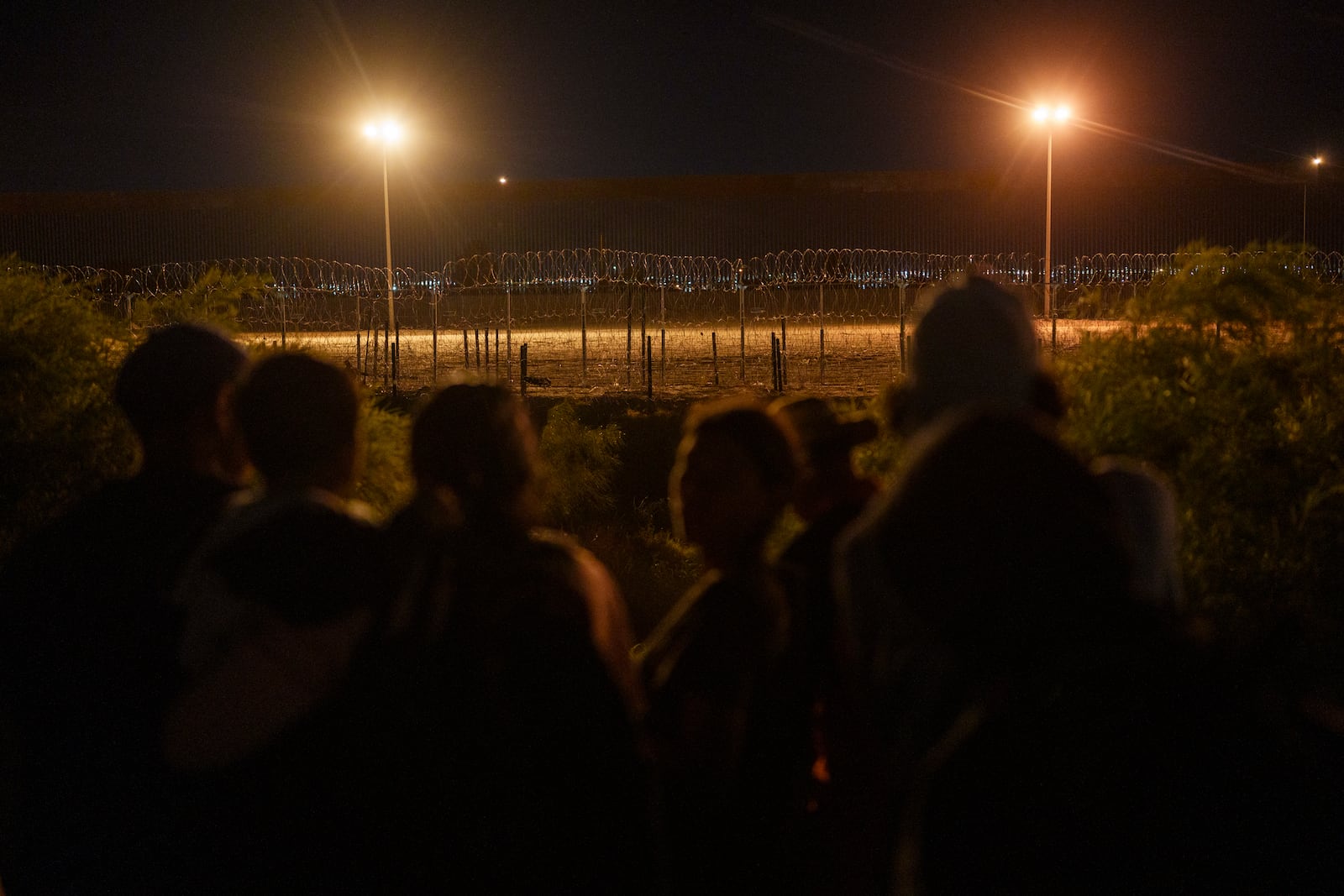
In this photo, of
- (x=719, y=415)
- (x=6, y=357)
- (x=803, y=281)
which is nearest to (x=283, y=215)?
(x=803, y=281)

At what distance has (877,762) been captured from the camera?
6.98 feet

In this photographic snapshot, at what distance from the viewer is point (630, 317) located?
1784cm

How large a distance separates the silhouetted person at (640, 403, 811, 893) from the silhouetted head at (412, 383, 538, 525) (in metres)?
0.36

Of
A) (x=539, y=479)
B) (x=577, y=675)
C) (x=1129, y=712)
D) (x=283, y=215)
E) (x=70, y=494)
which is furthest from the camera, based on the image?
(x=283, y=215)

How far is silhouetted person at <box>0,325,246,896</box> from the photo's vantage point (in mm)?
2111

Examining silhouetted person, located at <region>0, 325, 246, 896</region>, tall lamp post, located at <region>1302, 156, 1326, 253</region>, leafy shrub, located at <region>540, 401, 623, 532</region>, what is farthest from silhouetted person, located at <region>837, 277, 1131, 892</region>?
tall lamp post, located at <region>1302, 156, 1326, 253</region>

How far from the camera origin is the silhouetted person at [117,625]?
6.93ft

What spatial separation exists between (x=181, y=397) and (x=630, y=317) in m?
15.7

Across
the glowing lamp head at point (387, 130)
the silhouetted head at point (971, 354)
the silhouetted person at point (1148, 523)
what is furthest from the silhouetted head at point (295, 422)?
the glowing lamp head at point (387, 130)

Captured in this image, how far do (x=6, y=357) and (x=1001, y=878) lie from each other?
20.8 ft

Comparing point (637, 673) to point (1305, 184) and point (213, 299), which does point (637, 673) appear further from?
point (1305, 184)

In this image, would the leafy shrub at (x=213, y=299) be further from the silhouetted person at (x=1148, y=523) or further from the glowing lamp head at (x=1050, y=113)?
the glowing lamp head at (x=1050, y=113)

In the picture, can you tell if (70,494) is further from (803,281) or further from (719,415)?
(803,281)

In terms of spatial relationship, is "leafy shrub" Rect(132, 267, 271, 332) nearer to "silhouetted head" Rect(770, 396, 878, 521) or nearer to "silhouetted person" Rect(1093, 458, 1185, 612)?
"silhouetted head" Rect(770, 396, 878, 521)
